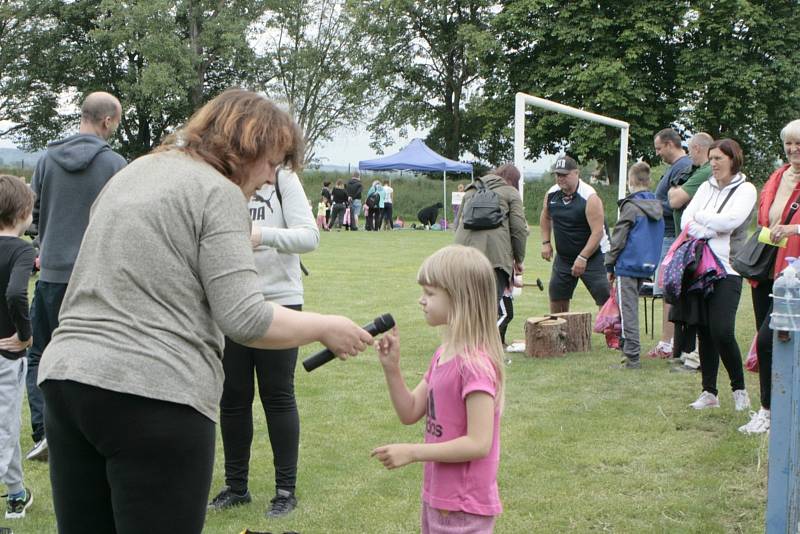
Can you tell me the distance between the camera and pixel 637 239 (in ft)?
26.6

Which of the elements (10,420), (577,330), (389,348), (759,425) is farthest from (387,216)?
(389,348)

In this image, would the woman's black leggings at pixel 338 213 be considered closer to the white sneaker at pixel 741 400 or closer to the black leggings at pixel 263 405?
the white sneaker at pixel 741 400

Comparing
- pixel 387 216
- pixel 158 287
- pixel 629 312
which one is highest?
pixel 387 216

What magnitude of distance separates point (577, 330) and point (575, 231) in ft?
3.62

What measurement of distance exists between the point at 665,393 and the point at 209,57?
138ft

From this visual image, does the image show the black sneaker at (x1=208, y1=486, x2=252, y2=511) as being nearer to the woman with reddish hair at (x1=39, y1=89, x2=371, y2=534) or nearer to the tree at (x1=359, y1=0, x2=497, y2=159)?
the woman with reddish hair at (x1=39, y1=89, x2=371, y2=534)

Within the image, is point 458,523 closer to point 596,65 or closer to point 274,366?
point 274,366

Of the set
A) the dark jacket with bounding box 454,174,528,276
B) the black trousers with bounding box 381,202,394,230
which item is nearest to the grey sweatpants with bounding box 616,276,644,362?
the dark jacket with bounding box 454,174,528,276

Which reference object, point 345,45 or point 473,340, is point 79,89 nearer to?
point 345,45

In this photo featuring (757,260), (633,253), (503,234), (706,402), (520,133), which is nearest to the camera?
(757,260)

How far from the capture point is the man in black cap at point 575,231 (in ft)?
27.3

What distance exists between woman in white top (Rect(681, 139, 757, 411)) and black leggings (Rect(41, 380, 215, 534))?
4.73 meters

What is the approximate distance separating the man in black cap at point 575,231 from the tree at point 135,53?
35.7 meters

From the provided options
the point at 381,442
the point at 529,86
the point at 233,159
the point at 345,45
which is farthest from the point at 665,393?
the point at 345,45
